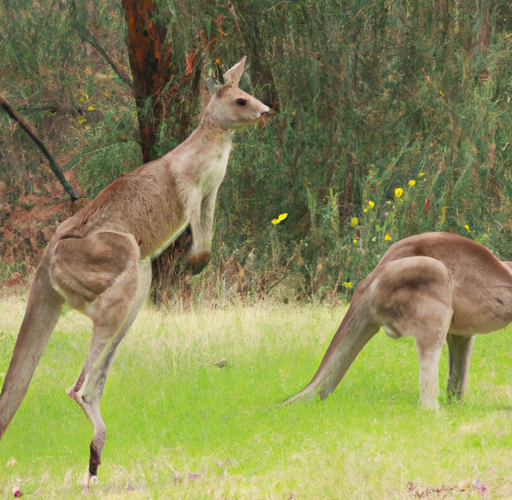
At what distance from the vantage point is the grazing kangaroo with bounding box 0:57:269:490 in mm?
4742

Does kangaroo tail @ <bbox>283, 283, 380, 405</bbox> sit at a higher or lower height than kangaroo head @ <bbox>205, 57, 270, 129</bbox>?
lower

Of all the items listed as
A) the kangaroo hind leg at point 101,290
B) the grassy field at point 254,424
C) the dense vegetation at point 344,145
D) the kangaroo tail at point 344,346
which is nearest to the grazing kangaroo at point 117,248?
the kangaroo hind leg at point 101,290

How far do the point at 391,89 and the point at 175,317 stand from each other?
4.57m

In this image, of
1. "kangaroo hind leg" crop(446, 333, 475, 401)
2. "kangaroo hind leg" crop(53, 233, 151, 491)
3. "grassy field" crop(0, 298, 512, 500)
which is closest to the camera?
"grassy field" crop(0, 298, 512, 500)

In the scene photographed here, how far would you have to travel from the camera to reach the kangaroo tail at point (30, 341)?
4.81 metres

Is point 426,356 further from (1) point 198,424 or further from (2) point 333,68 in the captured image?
(2) point 333,68

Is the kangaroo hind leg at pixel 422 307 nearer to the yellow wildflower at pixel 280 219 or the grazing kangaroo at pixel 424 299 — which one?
the grazing kangaroo at pixel 424 299

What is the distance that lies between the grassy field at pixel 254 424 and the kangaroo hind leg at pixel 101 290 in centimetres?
51

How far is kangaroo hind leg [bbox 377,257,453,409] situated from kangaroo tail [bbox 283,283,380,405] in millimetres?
110

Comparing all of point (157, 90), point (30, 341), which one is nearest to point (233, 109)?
point (30, 341)

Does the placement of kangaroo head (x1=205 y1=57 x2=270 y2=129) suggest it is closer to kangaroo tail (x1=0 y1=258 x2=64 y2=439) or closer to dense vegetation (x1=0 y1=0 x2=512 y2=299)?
kangaroo tail (x1=0 y1=258 x2=64 y2=439)

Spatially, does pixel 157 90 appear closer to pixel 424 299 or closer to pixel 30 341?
pixel 424 299

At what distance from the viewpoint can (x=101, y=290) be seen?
4.80 m

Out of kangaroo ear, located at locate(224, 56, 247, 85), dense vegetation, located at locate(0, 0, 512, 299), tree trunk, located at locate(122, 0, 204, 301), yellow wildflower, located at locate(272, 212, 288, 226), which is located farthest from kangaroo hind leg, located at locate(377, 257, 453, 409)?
yellow wildflower, located at locate(272, 212, 288, 226)
